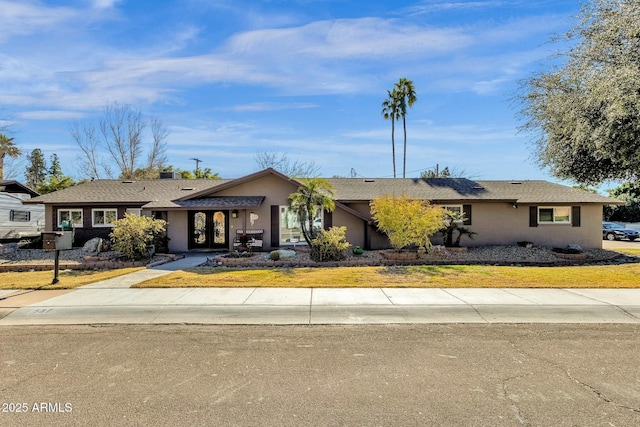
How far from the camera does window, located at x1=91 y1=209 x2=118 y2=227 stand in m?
18.2

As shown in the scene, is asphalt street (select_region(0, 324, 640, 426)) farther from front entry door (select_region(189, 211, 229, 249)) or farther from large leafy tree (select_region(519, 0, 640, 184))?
front entry door (select_region(189, 211, 229, 249))

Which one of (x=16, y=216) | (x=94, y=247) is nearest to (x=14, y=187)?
(x=16, y=216)

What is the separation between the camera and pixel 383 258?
47.8 feet

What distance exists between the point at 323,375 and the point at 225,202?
1296 cm

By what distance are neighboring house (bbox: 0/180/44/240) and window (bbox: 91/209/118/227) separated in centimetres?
470

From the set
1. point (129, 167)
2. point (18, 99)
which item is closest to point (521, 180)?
point (18, 99)

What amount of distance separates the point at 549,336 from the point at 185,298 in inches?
304

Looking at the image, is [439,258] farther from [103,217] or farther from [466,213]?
[103,217]

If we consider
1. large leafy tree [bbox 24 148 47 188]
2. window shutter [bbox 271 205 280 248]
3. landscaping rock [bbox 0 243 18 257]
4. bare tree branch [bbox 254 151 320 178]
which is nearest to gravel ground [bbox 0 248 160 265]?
landscaping rock [bbox 0 243 18 257]

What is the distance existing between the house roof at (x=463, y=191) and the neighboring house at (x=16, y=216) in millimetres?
18759

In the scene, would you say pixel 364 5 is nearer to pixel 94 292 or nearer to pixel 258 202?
pixel 258 202

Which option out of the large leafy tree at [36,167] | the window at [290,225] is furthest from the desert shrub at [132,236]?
the large leafy tree at [36,167]

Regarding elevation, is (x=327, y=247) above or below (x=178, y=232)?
below

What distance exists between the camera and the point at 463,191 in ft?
61.5
